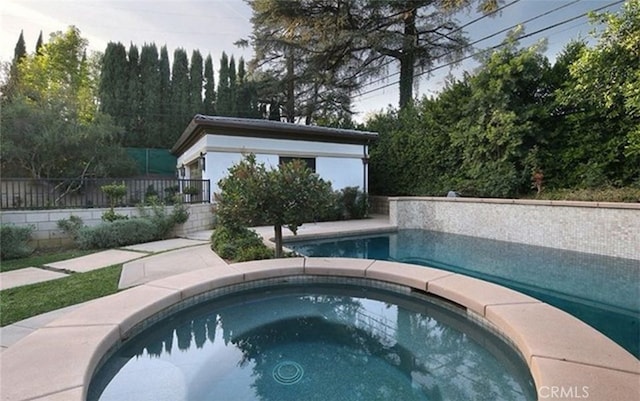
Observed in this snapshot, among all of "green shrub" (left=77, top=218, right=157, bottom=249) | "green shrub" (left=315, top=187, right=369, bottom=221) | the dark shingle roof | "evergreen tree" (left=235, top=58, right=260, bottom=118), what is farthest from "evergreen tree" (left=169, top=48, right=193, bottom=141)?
"green shrub" (left=77, top=218, right=157, bottom=249)

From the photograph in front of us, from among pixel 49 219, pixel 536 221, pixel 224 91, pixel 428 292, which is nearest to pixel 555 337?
pixel 428 292

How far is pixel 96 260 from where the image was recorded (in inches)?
231

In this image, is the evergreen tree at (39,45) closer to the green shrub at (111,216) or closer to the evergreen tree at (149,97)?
the evergreen tree at (149,97)

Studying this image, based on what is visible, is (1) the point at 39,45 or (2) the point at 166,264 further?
(1) the point at 39,45

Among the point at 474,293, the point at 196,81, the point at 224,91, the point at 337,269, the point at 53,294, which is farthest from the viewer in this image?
the point at 224,91

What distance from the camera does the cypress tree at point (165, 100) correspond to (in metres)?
20.2

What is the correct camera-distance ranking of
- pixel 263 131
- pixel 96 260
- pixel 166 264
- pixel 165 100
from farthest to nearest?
pixel 165 100 < pixel 263 131 < pixel 96 260 < pixel 166 264

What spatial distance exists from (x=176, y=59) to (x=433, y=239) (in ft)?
66.8

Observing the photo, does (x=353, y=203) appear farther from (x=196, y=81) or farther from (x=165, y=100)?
(x=196, y=81)

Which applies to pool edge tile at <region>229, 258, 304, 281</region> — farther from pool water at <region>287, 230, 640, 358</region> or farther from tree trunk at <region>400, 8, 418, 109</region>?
tree trunk at <region>400, 8, 418, 109</region>

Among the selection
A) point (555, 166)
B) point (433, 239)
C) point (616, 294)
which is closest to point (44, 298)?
point (616, 294)

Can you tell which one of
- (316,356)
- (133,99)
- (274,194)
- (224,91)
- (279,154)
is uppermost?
(224,91)

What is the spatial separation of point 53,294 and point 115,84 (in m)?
19.5

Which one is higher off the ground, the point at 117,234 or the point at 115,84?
the point at 115,84
